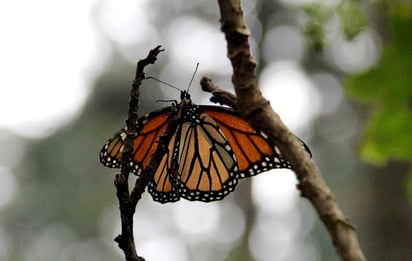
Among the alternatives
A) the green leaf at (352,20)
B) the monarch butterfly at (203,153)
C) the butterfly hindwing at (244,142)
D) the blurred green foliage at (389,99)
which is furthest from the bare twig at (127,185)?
the butterfly hindwing at (244,142)

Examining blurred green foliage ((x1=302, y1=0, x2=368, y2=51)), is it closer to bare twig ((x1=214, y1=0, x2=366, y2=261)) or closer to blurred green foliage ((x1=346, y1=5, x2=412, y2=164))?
blurred green foliage ((x1=346, y1=5, x2=412, y2=164))

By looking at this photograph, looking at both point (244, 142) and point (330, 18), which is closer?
point (330, 18)

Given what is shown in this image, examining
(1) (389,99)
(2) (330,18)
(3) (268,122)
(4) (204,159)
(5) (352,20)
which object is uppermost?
(4) (204,159)

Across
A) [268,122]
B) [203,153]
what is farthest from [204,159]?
[268,122]

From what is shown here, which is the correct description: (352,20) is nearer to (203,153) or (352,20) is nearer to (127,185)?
(127,185)

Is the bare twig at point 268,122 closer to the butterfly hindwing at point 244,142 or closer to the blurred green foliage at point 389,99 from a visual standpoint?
the blurred green foliage at point 389,99

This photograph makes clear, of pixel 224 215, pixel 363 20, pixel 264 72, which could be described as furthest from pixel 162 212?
pixel 363 20
